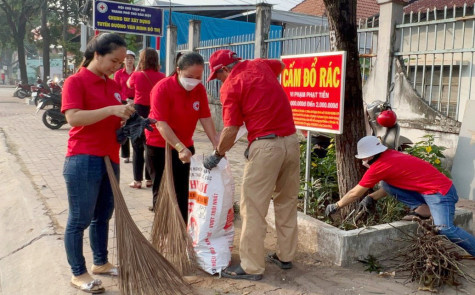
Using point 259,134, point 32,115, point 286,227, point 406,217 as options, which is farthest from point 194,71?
point 32,115

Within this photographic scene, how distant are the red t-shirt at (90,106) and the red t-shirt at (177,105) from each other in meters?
0.61

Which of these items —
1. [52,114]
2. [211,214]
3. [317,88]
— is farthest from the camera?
[52,114]

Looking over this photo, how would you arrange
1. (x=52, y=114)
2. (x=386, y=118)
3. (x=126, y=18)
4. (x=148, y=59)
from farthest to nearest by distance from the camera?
(x=52, y=114) → (x=126, y=18) → (x=148, y=59) → (x=386, y=118)

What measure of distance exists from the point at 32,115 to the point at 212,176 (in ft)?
45.2

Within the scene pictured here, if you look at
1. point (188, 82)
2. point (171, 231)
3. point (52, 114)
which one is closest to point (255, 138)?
point (188, 82)

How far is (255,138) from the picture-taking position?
307 centimetres

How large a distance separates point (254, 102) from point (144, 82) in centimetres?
289

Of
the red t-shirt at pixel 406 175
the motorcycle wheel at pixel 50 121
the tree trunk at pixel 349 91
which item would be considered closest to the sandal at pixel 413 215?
the red t-shirt at pixel 406 175

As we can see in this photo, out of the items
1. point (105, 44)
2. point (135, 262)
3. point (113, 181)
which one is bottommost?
point (135, 262)

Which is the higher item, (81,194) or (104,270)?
(81,194)

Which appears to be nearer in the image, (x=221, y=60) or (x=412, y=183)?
(x=221, y=60)

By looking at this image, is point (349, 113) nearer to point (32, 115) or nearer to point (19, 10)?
point (32, 115)

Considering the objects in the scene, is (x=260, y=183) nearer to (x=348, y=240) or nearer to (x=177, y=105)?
(x=348, y=240)

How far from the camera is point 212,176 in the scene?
125 inches
